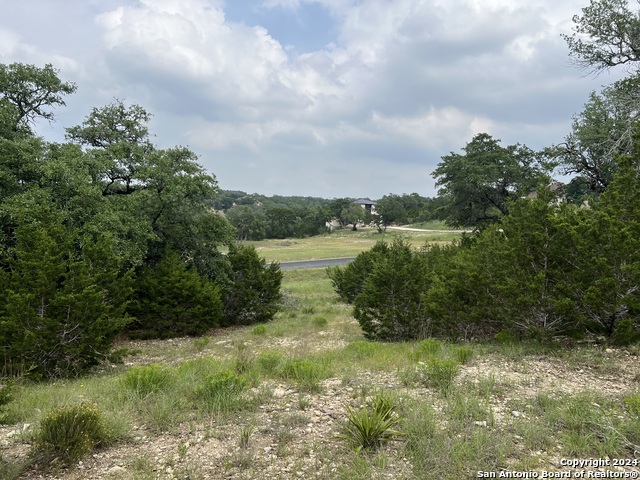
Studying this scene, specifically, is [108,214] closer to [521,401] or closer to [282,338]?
[282,338]

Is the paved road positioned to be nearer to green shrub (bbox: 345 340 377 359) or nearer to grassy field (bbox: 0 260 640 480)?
green shrub (bbox: 345 340 377 359)

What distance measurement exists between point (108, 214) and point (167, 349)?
4.86 m

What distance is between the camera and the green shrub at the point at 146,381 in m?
5.36

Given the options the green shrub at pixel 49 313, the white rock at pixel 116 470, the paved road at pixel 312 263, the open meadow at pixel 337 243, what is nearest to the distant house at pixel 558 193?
the white rock at pixel 116 470

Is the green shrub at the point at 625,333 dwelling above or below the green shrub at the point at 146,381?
below

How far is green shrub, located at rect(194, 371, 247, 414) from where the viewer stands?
4770 mm

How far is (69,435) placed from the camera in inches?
148

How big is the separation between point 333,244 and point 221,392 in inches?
2854

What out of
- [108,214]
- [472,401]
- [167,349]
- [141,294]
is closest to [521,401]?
[472,401]

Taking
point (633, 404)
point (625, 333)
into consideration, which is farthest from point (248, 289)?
point (633, 404)

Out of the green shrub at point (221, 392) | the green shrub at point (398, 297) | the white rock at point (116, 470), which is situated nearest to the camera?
the white rock at point (116, 470)

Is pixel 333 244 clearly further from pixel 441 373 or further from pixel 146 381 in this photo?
pixel 146 381

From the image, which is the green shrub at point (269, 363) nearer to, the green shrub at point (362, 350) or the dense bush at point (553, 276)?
the green shrub at point (362, 350)

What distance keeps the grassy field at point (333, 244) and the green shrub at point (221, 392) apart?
1977 centimetres
